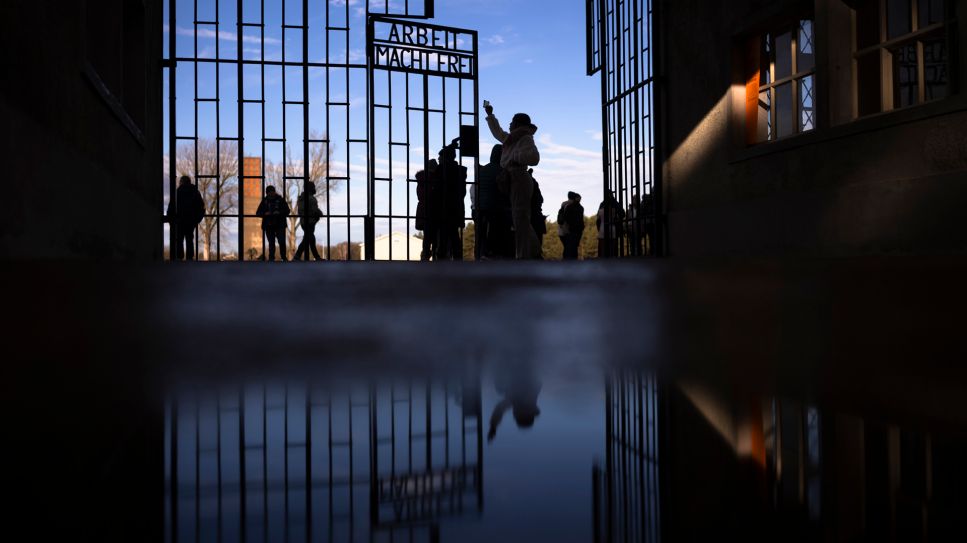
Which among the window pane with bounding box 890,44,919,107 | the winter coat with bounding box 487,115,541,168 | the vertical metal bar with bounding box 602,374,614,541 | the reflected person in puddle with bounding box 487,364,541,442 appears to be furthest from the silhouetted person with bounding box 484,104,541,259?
the vertical metal bar with bounding box 602,374,614,541

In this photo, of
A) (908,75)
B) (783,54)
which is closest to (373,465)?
(908,75)

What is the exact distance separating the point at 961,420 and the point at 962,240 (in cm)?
487

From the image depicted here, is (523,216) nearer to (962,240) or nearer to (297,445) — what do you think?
(962,240)

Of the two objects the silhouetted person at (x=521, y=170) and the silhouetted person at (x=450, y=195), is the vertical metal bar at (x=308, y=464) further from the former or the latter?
the silhouetted person at (x=450, y=195)

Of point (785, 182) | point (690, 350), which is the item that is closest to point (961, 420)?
point (690, 350)

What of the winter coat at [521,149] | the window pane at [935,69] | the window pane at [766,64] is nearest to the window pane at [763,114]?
the window pane at [766,64]

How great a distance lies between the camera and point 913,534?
0.50 m

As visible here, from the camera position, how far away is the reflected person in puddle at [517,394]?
885 mm

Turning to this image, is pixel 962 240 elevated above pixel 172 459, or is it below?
above

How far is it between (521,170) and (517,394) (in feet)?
24.1

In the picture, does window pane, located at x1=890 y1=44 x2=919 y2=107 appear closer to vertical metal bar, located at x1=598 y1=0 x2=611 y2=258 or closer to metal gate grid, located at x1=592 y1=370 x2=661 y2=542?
vertical metal bar, located at x1=598 y1=0 x2=611 y2=258

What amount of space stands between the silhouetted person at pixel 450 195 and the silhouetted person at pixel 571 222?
3.25 metres

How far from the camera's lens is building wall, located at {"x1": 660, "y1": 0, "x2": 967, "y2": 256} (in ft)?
17.1

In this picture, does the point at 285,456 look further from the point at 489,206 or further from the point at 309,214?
the point at 309,214
